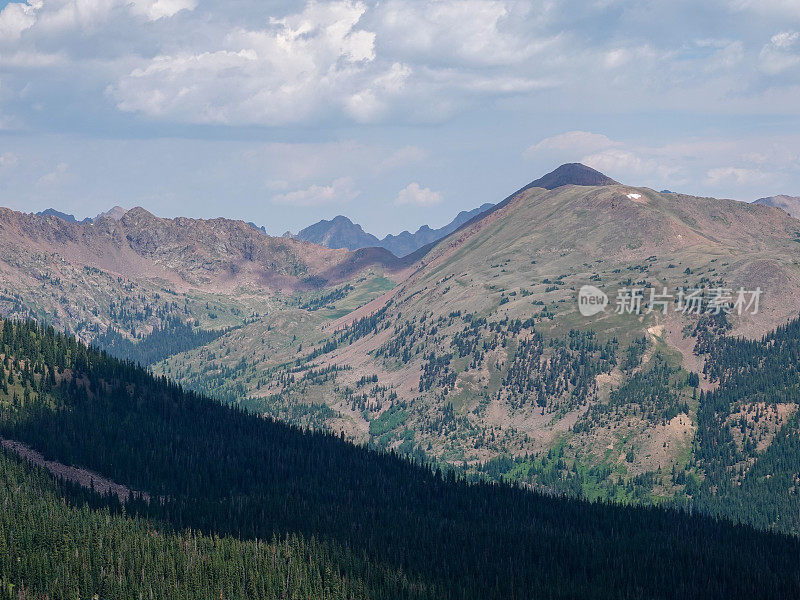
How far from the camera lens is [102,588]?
18112 cm

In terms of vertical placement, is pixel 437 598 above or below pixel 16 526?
below

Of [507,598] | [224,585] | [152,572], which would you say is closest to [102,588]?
[152,572]

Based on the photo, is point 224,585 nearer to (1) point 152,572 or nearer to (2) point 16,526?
(1) point 152,572

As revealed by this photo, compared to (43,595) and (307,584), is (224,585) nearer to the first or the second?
(307,584)

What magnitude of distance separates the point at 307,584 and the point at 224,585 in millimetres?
17646

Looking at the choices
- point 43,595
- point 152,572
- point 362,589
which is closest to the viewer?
point 43,595

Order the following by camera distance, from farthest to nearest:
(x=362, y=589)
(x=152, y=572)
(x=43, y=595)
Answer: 1. (x=362, y=589)
2. (x=152, y=572)
3. (x=43, y=595)

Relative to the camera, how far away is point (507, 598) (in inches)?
7800

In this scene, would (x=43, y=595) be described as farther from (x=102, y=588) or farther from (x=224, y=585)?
(x=224, y=585)

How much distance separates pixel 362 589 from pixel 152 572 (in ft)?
147

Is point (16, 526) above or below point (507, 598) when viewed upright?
above

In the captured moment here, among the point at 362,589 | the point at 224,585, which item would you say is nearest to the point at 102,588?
the point at 224,585

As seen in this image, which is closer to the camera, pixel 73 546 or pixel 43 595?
pixel 43 595

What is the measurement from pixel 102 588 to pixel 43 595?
11.2m
